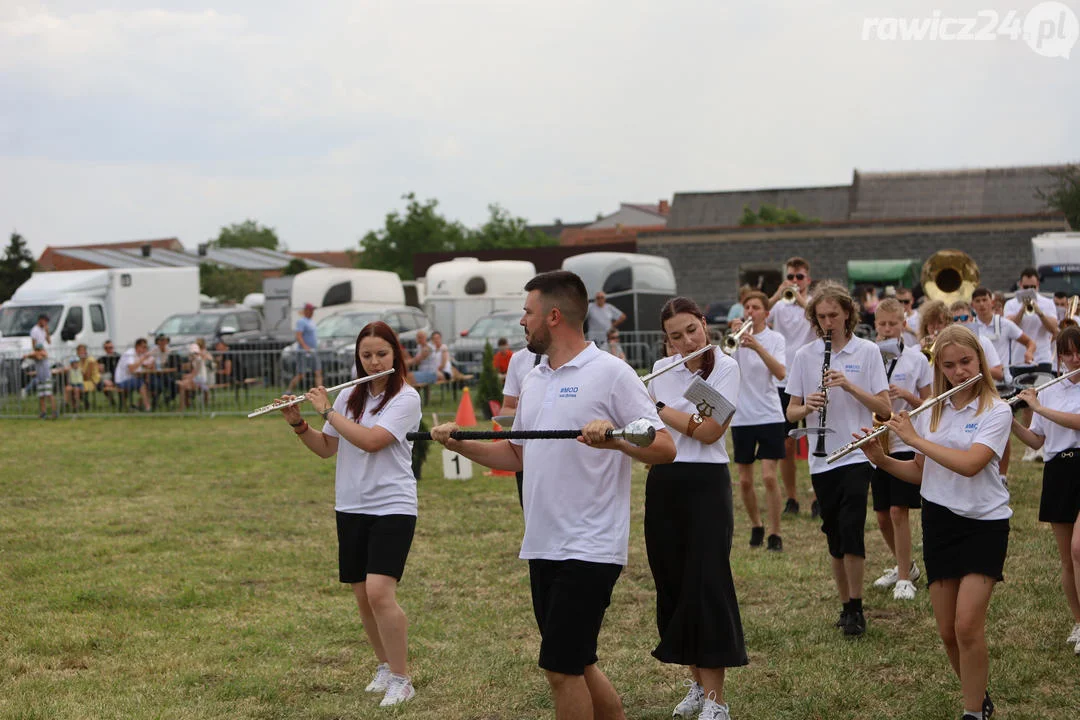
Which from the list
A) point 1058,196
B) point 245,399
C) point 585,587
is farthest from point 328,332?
point 1058,196

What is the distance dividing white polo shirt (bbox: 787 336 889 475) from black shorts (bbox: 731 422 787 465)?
2.26 metres

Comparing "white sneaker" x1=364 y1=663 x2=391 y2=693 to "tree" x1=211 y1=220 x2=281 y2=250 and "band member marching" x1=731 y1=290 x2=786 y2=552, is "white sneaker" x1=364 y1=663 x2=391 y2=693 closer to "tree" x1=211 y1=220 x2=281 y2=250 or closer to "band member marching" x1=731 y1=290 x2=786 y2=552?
"band member marching" x1=731 y1=290 x2=786 y2=552

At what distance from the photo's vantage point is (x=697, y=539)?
542 cm

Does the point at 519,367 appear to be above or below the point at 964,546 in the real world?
above

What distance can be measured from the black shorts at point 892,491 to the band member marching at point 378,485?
3238mm

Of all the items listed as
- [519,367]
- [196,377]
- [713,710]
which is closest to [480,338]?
[196,377]

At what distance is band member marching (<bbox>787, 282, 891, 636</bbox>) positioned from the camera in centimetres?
682

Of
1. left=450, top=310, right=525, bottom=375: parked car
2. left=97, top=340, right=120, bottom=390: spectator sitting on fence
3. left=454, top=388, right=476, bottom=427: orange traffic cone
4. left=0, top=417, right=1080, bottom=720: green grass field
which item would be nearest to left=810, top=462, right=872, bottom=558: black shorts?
left=0, top=417, right=1080, bottom=720: green grass field

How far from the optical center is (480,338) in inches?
977

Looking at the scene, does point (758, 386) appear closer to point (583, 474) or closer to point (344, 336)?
point (583, 474)

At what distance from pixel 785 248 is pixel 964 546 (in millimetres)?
39865

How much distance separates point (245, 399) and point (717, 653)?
1942cm

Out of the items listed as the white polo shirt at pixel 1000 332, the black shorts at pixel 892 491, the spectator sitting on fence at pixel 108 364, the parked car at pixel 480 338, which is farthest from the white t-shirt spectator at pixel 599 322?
the black shorts at pixel 892 491

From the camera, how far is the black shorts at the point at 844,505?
22.3 feet
